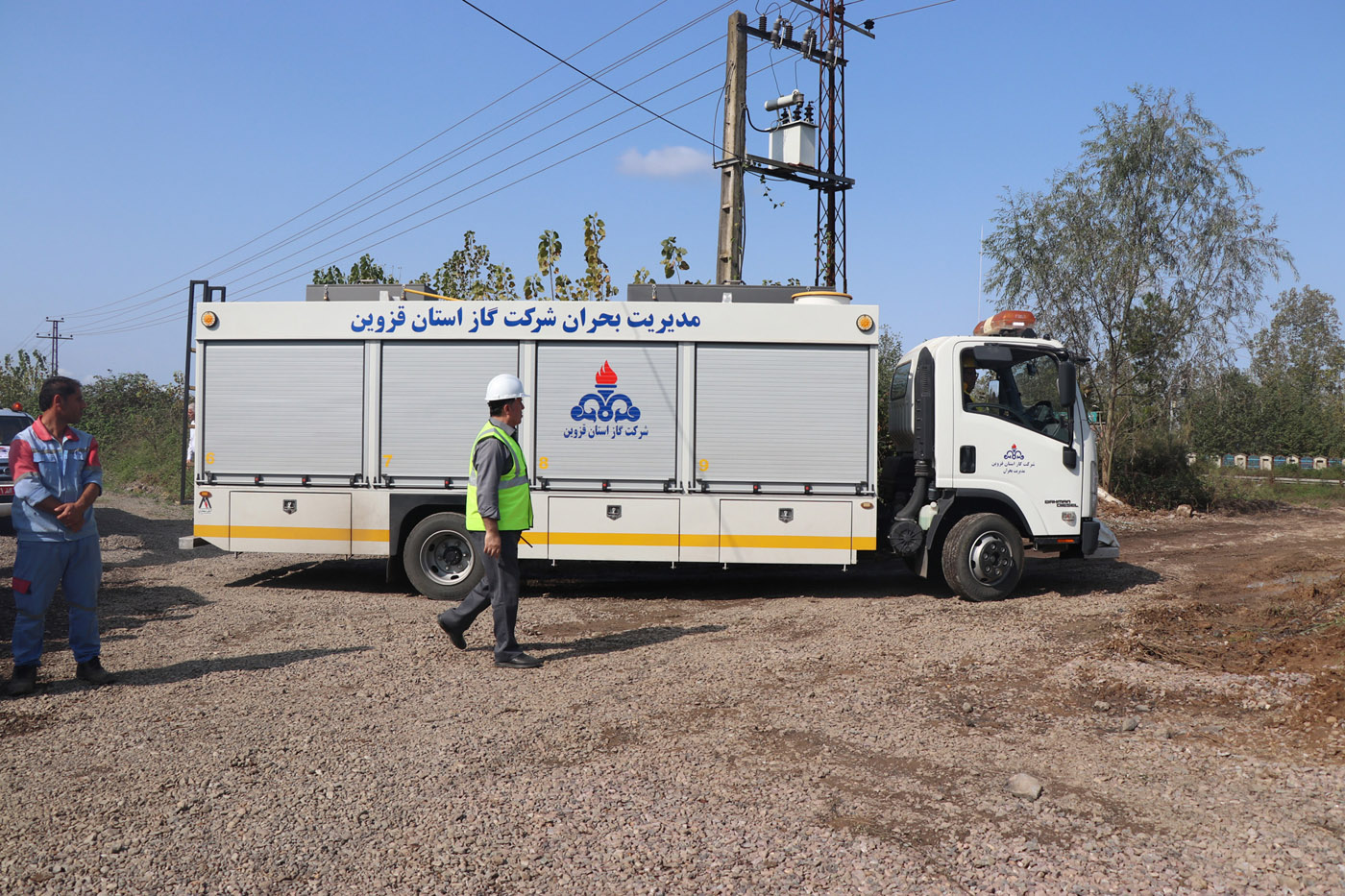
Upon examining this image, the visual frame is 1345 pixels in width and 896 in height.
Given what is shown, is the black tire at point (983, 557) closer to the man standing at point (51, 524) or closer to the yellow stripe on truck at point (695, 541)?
the yellow stripe on truck at point (695, 541)

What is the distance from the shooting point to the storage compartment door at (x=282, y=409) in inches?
360

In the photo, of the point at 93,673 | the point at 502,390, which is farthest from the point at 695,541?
the point at 93,673

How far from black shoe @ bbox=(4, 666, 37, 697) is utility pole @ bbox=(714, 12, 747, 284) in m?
10.1

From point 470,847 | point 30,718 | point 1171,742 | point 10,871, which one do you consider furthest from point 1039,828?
point 30,718

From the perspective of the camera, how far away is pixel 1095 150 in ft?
65.4

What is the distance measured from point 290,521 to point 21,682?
3.69 metres

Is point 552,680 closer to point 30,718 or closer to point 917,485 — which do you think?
point 30,718

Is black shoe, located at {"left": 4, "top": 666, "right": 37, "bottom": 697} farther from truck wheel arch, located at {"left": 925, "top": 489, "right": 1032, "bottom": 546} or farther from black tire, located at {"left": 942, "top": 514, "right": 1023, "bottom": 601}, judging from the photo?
black tire, located at {"left": 942, "top": 514, "right": 1023, "bottom": 601}

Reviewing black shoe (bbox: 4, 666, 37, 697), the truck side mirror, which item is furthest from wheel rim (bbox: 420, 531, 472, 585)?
the truck side mirror

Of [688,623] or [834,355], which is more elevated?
[834,355]

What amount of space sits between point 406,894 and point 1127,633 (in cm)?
605

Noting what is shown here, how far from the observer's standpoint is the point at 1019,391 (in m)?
8.90

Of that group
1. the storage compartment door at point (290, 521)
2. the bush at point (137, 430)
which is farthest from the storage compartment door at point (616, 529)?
the bush at point (137, 430)

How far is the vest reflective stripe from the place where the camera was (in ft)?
20.4
